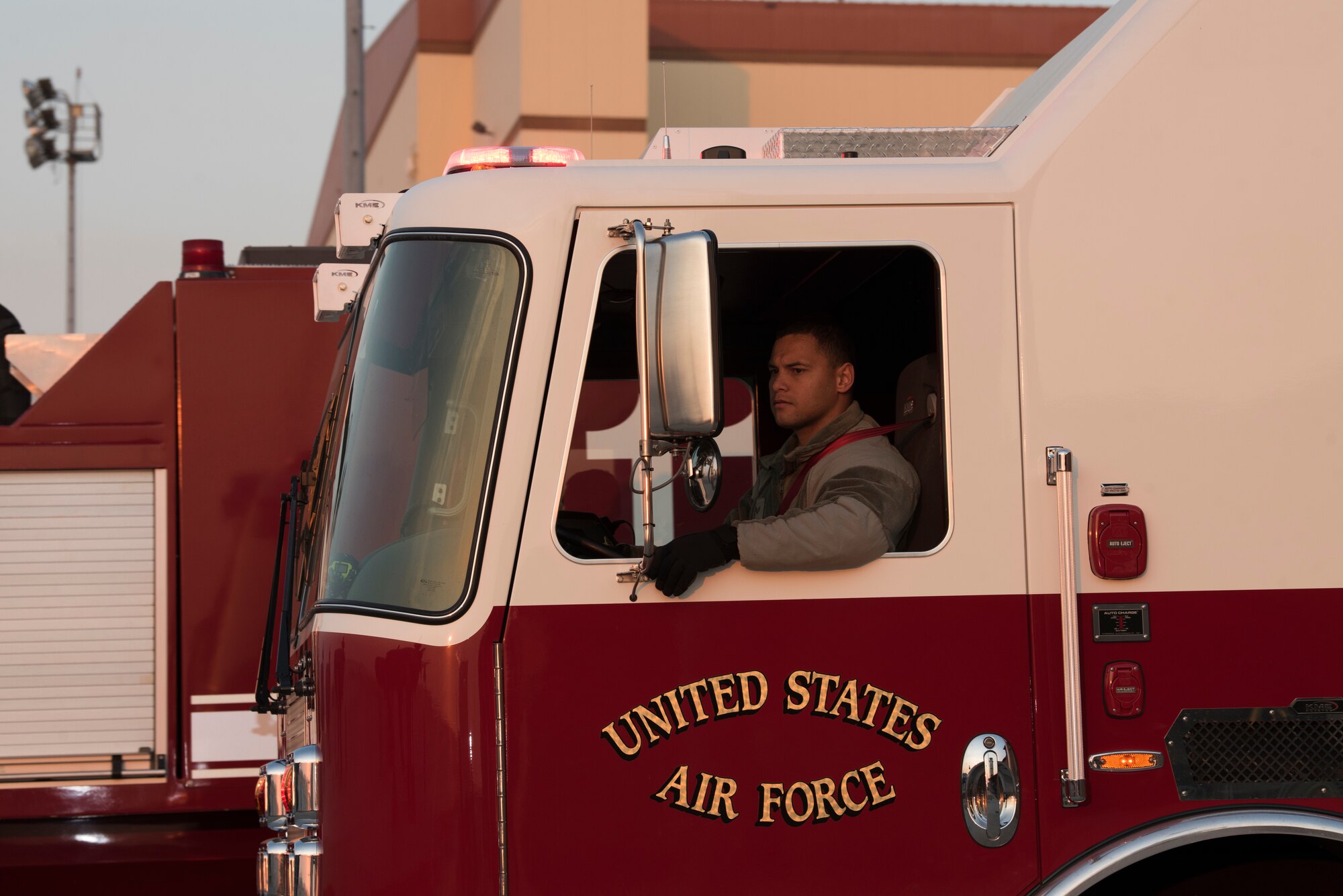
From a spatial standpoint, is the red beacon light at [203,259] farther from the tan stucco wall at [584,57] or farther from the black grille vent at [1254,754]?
the tan stucco wall at [584,57]

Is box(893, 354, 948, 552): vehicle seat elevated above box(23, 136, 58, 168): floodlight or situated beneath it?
situated beneath

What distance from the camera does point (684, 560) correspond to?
296 centimetres

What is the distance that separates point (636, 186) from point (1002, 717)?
144 centimetres

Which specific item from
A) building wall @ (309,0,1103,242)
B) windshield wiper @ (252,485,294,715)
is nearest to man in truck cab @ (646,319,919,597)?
windshield wiper @ (252,485,294,715)

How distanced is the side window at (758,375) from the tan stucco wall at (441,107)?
518 inches

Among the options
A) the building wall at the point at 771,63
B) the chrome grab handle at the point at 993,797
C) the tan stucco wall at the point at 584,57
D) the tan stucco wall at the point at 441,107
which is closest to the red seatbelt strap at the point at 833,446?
the chrome grab handle at the point at 993,797

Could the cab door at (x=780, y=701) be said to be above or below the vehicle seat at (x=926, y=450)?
below

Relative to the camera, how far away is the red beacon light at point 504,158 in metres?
3.49

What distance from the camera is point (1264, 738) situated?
310cm

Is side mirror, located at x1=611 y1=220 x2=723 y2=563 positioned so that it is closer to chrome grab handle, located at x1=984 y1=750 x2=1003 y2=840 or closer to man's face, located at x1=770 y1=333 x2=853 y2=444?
man's face, located at x1=770 y1=333 x2=853 y2=444

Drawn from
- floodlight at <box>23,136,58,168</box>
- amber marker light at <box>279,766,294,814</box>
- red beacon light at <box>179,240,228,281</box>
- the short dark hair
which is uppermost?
floodlight at <box>23,136,58,168</box>

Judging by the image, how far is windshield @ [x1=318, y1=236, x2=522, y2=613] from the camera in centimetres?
297

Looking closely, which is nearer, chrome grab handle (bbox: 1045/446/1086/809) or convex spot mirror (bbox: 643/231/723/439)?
convex spot mirror (bbox: 643/231/723/439)

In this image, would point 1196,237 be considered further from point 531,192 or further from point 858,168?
point 531,192
